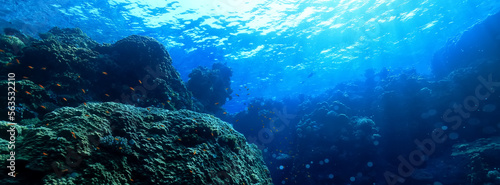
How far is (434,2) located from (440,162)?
15.4 metres

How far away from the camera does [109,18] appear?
1727cm

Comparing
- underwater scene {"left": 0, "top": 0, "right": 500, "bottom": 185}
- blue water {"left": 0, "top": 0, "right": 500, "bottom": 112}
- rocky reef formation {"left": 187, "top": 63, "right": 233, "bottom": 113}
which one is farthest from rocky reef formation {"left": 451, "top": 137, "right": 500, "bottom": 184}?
rocky reef formation {"left": 187, "top": 63, "right": 233, "bottom": 113}

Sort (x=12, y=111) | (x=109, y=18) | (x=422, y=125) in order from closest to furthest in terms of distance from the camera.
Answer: (x=12, y=111), (x=422, y=125), (x=109, y=18)

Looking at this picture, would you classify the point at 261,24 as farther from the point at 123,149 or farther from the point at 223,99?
the point at 123,149

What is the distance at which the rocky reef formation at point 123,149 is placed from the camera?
12.8 feet

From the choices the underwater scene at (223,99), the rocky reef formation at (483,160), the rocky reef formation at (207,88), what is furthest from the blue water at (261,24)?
the rocky reef formation at (483,160)

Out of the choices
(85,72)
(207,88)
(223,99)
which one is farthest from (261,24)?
(85,72)

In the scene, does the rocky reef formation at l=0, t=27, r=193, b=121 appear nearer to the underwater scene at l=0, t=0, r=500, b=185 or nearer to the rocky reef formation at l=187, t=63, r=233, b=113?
the underwater scene at l=0, t=0, r=500, b=185

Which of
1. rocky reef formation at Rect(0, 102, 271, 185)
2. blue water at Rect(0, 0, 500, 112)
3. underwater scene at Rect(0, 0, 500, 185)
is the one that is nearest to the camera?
rocky reef formation at Rect(0, 102, 271, 185)

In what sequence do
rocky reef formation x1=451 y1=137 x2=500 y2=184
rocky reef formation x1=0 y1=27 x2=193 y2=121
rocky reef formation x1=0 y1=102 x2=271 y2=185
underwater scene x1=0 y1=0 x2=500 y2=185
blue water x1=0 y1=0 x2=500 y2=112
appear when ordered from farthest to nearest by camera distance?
blue water x1=0 y1=0 x2=500 y2=112, rocky reef formation x1=451 y1=137 x2=500 y2=184, rocky reef formation x1=0 y1=27 x2=193 y2=121, underwater scene x1=0 y1=0 x2=500 y2=185, rocky reef formation x1=0 y1=102 x2=271 y2=185

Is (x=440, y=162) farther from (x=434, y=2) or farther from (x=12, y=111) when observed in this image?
(x=12, y=111)

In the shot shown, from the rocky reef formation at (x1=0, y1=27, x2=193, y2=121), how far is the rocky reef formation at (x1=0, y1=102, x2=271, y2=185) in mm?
3506

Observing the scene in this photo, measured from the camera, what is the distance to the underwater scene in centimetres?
512

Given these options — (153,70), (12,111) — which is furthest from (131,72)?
(12,111)
